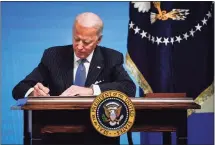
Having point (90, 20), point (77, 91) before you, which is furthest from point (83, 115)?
point (90, 20)

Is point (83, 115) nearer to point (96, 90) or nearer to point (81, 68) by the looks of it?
point (96, 90)

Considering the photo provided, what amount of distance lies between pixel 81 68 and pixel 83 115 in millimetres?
767

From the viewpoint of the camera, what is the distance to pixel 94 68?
3838mm

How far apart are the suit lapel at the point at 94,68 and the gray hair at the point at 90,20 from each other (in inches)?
9.3

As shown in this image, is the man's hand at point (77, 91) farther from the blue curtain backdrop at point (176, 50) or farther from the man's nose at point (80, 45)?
the blue curtain backdrop at point (176, 50)

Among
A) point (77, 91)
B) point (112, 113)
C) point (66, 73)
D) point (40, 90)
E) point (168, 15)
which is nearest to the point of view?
point (112, 113)

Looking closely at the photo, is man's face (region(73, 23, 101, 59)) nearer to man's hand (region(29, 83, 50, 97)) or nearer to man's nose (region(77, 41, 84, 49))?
man's nose (region(77, 41, 84, 49))

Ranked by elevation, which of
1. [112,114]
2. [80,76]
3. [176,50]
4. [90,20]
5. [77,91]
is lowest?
[112,114]

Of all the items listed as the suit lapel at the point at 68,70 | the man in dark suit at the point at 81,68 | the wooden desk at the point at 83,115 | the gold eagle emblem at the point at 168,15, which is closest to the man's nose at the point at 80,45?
the man in dark suit at the point at 81,68

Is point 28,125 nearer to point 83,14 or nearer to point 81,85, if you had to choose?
point 81,85

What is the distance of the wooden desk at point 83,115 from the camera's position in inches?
119

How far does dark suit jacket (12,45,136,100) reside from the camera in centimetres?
378

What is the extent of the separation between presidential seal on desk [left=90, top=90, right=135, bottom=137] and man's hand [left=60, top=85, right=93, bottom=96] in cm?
36

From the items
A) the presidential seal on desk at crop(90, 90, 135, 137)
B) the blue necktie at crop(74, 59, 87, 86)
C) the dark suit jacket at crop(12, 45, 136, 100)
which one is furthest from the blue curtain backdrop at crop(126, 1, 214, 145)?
the presidential seal on desk at crop(90, 90, 135, 137)
